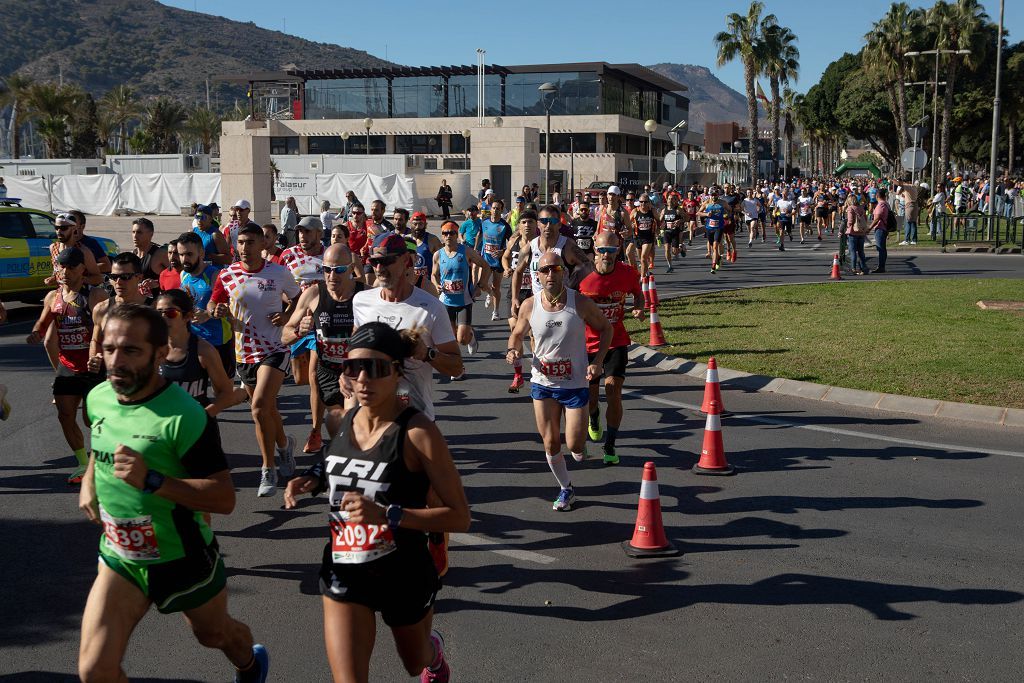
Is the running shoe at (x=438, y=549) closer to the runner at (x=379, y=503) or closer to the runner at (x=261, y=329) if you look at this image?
the runner at (x=379, y=503)

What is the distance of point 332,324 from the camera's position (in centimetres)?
785

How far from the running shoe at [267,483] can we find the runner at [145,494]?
374 cm

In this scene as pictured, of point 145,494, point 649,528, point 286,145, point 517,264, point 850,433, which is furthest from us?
point 286,145

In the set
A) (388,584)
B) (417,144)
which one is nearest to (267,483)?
(388,584)

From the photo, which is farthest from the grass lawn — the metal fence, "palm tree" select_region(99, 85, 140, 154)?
"palm tree" select_region(99, 85, 140, 154)

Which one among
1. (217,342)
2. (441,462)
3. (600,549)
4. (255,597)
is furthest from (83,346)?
(441,462)

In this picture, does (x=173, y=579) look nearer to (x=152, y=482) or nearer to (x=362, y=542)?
Answer: (x=152, y=482)

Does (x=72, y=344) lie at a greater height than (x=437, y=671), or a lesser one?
greater

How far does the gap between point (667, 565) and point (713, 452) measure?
2.25m

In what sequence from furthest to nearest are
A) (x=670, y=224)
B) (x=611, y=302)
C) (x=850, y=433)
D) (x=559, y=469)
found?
(x=670, y=224) < (x=850, y=433) < (x=611, y=302) < (x=559, y=469)

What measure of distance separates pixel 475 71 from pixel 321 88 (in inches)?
518

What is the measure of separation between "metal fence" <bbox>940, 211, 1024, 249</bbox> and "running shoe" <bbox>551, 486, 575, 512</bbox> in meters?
26.0

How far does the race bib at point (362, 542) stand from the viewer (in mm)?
3889

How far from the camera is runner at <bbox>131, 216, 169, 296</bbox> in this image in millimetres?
10087
